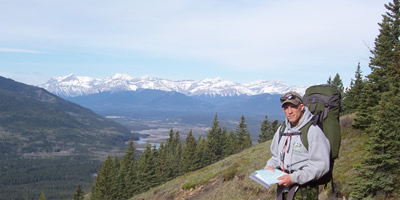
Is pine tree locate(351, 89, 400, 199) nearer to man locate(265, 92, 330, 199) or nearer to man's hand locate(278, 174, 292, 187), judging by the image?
man locate(265, 92, 330, 199)

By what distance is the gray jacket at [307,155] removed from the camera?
473 centimetres

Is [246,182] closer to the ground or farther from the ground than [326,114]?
closer to the ground

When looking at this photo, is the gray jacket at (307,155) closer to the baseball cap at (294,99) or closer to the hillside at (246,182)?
the baseball cap at (294,99)

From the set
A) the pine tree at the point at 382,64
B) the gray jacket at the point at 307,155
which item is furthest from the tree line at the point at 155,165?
the gray jacket at the point at 307,155

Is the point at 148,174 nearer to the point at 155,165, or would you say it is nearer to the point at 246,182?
the point at 155,165

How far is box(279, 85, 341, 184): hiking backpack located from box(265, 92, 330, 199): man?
0.36ft

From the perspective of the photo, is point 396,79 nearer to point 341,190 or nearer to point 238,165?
point 341,190

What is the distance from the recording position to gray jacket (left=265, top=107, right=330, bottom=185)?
186 inches

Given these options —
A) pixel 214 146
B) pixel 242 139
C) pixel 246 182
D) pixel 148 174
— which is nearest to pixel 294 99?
pixel 246 182

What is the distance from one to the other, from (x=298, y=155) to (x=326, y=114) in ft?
2.80

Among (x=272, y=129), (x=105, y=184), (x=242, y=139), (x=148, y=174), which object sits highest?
(x=272, y=129)

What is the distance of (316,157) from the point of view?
15.6ft

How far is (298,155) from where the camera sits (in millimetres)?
5105

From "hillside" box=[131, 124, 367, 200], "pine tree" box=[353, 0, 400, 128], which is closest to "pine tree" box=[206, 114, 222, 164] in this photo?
"hillside" box=[131, 124, 367, 200]
